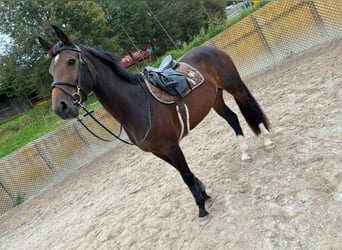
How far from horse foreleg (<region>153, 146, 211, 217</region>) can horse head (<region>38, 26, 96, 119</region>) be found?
0.96 metres

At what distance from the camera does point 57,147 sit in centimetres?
763

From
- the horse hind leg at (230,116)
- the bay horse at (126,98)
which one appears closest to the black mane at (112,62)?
the bay horse at (126,98)

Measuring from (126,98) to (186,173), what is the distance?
3.02 feet

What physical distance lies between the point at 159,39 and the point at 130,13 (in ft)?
11.3

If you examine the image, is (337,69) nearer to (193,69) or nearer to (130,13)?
(193,69)

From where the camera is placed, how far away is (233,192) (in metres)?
3.23

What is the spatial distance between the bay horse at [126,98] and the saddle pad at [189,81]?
5 cm

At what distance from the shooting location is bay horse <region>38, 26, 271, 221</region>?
2.34 metres

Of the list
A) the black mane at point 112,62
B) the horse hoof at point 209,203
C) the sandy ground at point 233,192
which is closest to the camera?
the sandy ground at point 233,192

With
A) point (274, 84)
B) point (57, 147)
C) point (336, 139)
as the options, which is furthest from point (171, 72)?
point (57, 147)

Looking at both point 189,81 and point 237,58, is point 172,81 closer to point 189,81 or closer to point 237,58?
point 189,81

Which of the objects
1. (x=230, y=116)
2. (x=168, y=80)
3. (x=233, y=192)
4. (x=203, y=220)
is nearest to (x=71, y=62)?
(x=168, y=80)

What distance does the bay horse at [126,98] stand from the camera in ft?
7.66

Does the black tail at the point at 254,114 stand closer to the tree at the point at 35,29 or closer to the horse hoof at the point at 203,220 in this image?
the horse hoof at the point at 203,220
